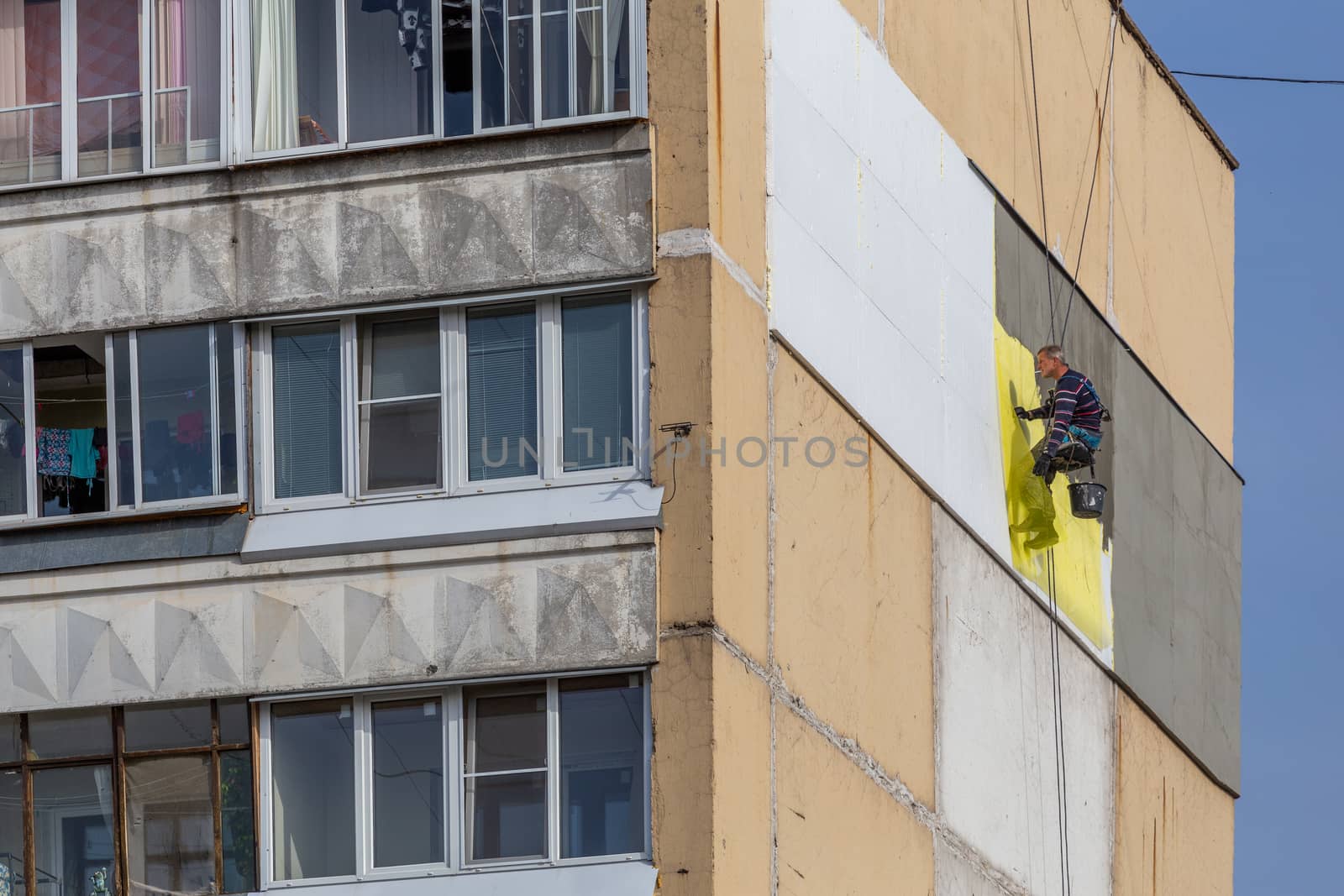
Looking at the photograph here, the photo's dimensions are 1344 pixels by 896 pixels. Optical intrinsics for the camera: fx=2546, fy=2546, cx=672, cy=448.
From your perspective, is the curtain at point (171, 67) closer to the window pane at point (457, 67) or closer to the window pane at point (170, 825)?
the window pane at point (457, 67)

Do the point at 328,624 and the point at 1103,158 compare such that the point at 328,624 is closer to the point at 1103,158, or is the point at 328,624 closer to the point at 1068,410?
the point at 1068,410

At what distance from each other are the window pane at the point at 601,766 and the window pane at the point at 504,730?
228mm

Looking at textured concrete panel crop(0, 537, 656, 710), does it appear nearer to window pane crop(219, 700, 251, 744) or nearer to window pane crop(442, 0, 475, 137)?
window pane crop(219, 700, 251, 744)

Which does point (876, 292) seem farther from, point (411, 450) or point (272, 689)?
point (272, 689)

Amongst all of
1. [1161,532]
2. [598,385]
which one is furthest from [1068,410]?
[598,385]

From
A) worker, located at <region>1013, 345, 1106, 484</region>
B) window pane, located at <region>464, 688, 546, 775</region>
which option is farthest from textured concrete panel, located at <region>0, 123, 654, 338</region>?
worker, located at <region>1013, 345, 1106, 484</region>

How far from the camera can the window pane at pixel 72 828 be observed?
22844mm

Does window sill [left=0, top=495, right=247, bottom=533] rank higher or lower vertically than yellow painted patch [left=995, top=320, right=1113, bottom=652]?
lower

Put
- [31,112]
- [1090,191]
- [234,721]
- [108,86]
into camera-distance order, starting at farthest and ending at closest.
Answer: [1090,191], [31,112], [108,86], [234,721]

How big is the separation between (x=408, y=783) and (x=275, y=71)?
6.85 m

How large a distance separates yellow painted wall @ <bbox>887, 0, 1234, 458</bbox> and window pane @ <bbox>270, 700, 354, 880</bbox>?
34.0 ft

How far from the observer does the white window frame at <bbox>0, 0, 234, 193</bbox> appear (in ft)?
78.1

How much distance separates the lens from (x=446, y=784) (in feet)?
72.6

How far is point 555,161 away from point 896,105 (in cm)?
629
